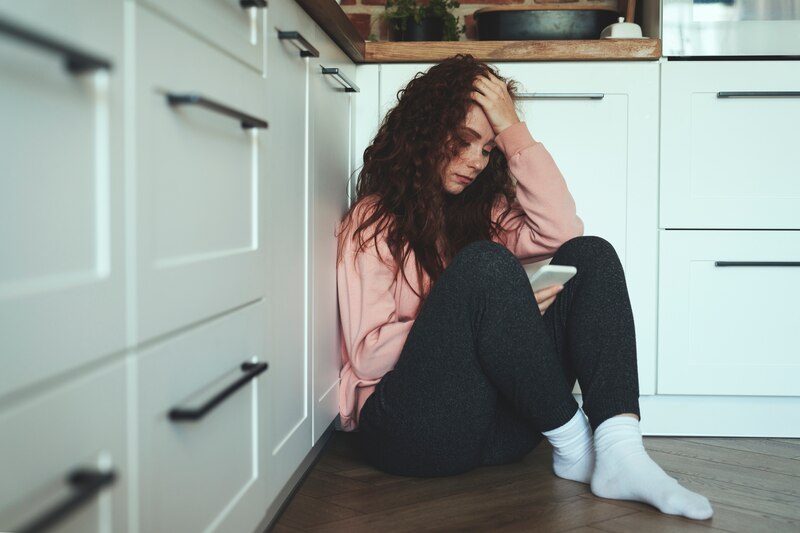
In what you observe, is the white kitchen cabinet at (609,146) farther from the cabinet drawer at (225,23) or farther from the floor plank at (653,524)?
the cabinet drawer at (225,23)

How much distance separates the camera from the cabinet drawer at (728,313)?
180cm

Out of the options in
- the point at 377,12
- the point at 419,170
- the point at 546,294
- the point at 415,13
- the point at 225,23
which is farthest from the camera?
the point at 377,12

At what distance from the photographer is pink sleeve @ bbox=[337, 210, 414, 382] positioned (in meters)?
1.47

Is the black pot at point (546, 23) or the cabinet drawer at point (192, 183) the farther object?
the black pot at point (546, 23)

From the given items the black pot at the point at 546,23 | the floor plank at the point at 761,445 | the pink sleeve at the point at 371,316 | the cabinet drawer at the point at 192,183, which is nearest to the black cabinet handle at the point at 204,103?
the cabinet drawer at the point at 192,183

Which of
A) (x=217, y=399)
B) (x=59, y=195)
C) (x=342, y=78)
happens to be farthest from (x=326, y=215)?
(x=59, y=195)

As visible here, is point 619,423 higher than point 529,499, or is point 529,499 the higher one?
point 619,423

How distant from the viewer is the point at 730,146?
5.91ft

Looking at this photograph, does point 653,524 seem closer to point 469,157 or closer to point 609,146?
point 469,157

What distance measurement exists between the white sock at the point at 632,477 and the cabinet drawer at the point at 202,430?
60cm

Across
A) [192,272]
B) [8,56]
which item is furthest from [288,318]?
[8,56]

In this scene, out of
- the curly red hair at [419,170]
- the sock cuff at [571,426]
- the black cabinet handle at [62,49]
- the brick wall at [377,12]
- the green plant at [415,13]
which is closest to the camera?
the black cabinet handle at [62,49]

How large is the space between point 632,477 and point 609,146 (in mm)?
815

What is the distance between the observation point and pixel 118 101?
0.69 meters
